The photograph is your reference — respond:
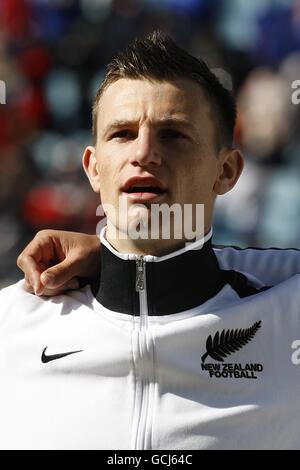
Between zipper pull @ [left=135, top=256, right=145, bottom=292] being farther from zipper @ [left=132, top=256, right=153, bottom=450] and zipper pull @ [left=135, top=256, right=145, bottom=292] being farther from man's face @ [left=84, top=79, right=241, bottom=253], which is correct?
man's face @ [left=84, top=79, right=241, bottom=253]

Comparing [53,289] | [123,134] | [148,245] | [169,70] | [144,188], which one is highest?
[169,70]

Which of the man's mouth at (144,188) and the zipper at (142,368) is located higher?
the man's mouth at (144,188)

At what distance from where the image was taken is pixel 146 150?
1.59 m

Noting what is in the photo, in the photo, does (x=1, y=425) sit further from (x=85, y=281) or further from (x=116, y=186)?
(x=116, y=186)

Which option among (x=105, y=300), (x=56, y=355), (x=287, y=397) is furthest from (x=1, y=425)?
(x=287, y=397)

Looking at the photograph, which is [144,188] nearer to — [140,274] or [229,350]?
[140,274]

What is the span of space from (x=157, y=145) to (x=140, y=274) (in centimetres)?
29

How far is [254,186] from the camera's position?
3.97 m

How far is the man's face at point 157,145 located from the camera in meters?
1.61

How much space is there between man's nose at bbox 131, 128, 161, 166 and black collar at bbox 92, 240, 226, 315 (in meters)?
0.23

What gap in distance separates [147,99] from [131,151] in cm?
13

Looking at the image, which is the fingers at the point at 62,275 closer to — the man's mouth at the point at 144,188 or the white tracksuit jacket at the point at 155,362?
the white tracksuit jacket at the point at 155,362

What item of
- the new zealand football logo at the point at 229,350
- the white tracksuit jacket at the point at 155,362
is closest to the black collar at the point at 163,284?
the white tracksuit jacket at the point at 155,362

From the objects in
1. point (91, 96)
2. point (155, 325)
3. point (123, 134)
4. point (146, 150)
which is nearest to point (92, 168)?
point (123, 134)
